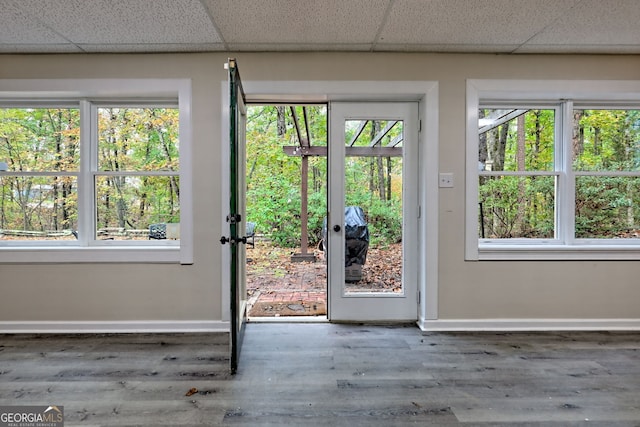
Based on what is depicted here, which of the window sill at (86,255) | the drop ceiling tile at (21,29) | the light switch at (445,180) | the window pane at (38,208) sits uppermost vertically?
the drop ceiling tile at (21,29)

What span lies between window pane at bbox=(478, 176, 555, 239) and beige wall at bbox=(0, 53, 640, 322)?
12.4 inches

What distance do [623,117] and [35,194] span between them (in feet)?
18.1

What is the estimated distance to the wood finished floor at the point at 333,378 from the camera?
1718mm

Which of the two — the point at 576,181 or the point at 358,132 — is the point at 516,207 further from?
the point at 358,132

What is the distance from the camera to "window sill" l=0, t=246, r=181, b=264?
2777 millimetres

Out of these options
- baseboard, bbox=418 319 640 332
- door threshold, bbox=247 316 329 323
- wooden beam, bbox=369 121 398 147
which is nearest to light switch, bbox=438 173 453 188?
wooden beam, bbox=369 121 398 147

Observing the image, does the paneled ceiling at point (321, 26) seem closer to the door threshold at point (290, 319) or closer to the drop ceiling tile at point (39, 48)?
the drop ceiling tile at point (39, 48)

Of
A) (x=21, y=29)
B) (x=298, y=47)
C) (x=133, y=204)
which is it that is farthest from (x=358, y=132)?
(x=21, y=29)

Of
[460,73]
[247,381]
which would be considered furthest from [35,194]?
[460,73]

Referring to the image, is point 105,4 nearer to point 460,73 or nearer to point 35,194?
point 35,194

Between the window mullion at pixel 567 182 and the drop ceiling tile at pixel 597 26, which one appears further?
the window mullion at pixel 567 182

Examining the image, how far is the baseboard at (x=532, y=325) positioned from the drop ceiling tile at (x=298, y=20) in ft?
8.04

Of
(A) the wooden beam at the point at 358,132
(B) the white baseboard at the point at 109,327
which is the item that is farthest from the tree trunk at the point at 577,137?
(B) the white baseboard at the point at 109,327

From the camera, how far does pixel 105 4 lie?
207 cm
